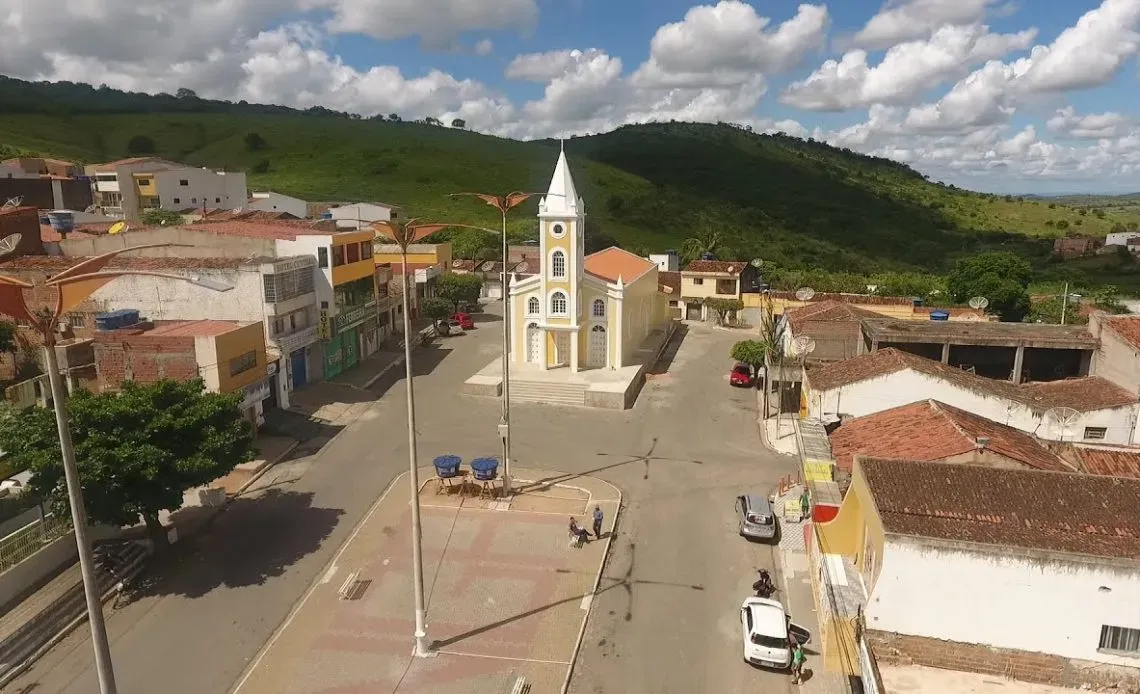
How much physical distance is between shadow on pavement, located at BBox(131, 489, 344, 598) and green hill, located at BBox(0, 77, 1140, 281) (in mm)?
62755

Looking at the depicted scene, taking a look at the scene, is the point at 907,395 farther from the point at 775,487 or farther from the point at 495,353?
the point at 495,353

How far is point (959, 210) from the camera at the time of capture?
129000 mm

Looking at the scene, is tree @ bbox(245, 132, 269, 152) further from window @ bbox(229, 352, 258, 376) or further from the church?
window @ bbox(229, 352, 258, 376)

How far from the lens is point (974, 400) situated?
80.1 ft

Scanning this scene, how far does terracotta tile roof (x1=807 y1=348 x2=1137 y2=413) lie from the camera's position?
24422 mm

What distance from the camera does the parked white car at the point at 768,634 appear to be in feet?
49.1

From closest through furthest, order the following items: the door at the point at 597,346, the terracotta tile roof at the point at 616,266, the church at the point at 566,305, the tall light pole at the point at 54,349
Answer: the tall light pole at the point at 54,349 < the church at the point at 566,305 < the door at the point at 597,346 < the terracotta tile roof at the point at 616,266

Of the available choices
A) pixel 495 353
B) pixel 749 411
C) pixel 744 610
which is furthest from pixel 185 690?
pixel 495 353

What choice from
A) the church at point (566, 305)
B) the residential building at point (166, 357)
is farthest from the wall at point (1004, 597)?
the church at point (566, 305)

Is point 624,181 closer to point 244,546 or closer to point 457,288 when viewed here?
point 457,288

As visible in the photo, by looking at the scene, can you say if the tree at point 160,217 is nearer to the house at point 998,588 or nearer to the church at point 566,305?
the church at point 566,305

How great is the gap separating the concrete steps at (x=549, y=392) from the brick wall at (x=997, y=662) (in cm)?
2048

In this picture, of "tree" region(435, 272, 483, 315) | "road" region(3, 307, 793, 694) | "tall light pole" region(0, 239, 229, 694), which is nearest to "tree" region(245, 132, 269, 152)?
"tree" region(435, 272, 483, 315)

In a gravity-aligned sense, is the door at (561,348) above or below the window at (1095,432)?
above
